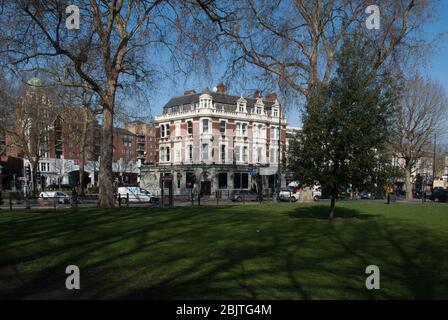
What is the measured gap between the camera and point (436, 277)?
26.8 ft

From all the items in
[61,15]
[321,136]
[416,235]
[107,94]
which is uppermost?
[61,15]

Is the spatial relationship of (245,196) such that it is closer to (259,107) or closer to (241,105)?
(241,105)

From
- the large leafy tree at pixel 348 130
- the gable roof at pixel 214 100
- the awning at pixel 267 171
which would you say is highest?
the gable roof at pixel 214 100

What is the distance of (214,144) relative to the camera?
225ft

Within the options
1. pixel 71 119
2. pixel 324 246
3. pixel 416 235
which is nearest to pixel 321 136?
pixel 416 235

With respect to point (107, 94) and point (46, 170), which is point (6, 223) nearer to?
point (107, 94)

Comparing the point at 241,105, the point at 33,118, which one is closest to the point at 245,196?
the point at 33,118

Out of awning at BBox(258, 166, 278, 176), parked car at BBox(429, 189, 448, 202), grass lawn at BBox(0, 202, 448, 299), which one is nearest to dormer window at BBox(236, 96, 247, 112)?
awning at BBox(258, 166, 278, 176)

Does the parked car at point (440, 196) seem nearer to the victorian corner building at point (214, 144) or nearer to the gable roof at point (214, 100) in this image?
the victorian corner building at point (214, 144)

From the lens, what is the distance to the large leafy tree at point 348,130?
1767cm

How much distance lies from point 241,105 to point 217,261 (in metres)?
65.4

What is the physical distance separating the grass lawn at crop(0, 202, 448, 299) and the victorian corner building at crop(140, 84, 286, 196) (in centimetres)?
5032

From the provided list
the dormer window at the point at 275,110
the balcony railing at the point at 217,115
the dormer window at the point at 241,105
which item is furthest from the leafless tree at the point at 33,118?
the dormer window at the point at 275,110
